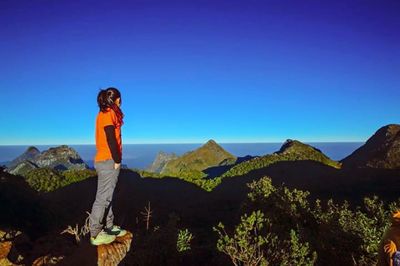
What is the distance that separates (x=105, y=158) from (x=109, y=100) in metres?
1.36

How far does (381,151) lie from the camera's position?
62594 millimetres

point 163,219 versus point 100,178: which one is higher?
point 100,178

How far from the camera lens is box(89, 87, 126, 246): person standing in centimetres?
845

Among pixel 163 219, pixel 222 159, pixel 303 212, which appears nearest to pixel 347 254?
pixel 303 212

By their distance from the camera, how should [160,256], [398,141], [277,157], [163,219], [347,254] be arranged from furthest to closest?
[277,157] < [398,141] < [163,219] < [160,256] < [347,254]

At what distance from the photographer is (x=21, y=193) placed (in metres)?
35.9

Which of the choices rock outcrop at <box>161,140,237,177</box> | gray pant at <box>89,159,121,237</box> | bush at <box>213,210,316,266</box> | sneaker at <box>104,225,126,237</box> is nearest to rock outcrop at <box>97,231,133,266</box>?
sneaker at <box>104,225,126,237</box>

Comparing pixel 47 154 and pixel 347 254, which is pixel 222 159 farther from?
pixel 347 254

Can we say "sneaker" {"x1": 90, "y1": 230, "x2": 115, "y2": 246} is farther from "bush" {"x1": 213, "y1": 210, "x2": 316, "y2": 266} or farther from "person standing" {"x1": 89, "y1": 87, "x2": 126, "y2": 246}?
"bush" {"x1": 213, "y1": 210, "x2": 316, "y2": 266}

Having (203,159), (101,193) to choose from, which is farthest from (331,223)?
(203,159)

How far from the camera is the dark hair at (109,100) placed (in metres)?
8.58

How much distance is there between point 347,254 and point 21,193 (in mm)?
30631

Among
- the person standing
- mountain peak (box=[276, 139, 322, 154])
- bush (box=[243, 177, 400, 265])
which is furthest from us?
mountain peak (box=[276, 139, 322, 154])

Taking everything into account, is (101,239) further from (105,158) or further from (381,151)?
(381,151)
